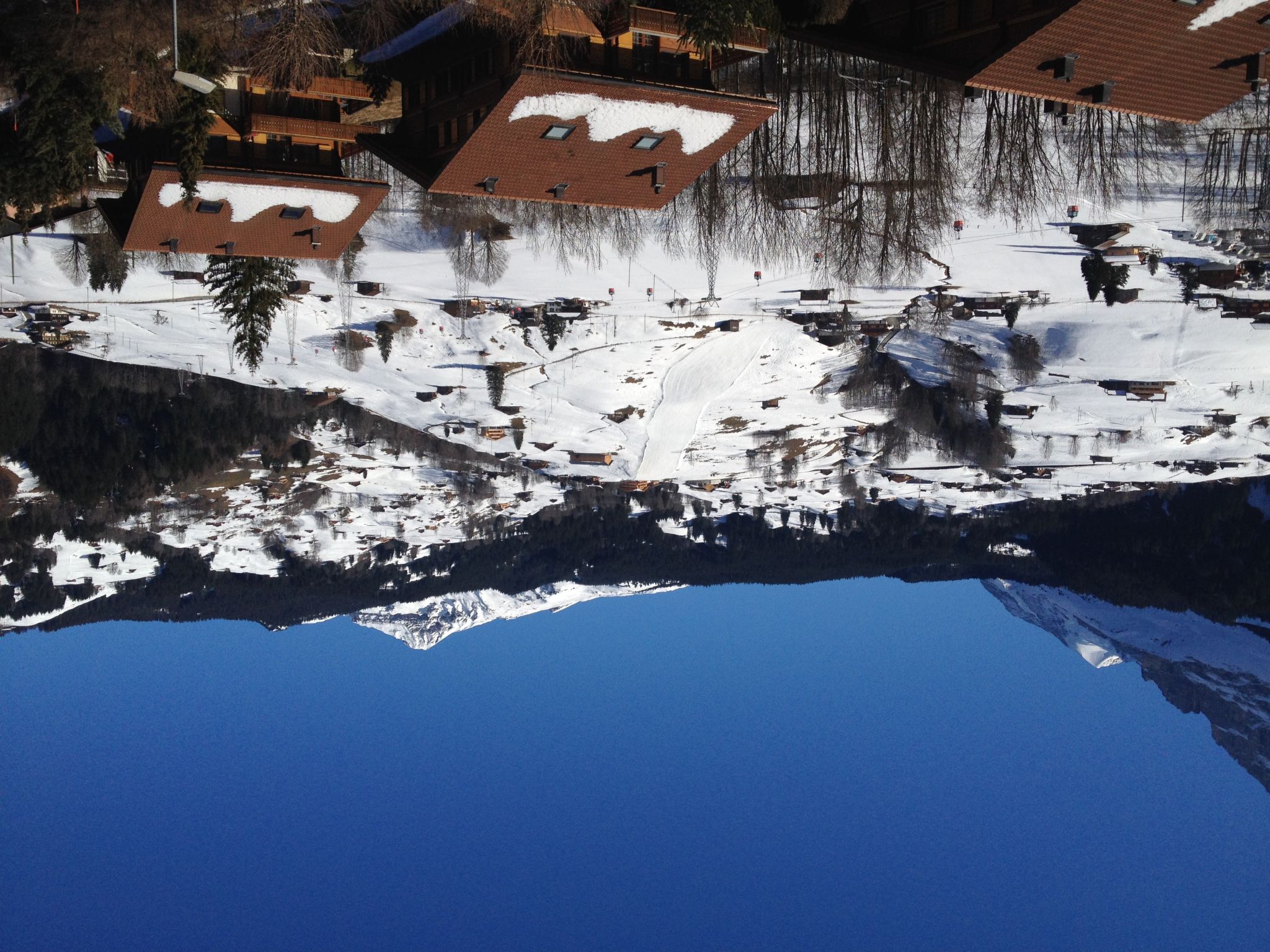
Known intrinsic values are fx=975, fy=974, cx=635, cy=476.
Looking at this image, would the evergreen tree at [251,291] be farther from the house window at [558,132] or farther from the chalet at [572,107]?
the house window at [558,132]

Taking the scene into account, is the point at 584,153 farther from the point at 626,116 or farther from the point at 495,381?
the point at 495,381

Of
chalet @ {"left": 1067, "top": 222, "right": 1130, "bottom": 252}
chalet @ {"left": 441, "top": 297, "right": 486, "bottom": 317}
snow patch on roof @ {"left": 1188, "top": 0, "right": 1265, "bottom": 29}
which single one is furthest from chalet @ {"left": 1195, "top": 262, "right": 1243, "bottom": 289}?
chalet @ {"left": 441, "top": 297, "right": 486, "bottom": 317}

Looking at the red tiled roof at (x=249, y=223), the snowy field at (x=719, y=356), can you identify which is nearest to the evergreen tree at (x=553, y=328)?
the snowy field at (x=719, y=356)

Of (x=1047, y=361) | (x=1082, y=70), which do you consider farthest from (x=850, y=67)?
(x=1047, y=361)

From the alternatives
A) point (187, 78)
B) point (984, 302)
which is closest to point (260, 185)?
point (187, 78)

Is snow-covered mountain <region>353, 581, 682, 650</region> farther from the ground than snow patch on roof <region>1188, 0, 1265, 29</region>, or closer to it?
closer to it

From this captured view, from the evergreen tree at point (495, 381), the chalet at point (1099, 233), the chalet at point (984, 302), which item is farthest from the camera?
the evergreen tree at point (495, 381)

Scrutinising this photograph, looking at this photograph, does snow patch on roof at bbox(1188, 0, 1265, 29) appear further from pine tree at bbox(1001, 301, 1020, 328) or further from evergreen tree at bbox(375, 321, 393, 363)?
evergreen tree at bbox(375, 321, 393, 363)
